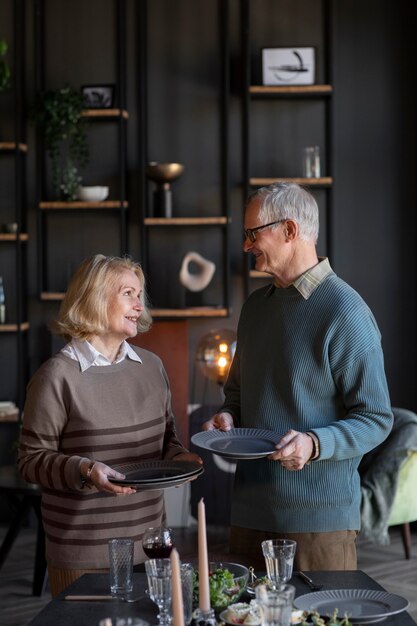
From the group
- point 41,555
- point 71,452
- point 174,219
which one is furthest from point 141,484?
point 174,219

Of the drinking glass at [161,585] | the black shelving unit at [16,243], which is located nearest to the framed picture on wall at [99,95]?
the black shelving unit at [16,243]

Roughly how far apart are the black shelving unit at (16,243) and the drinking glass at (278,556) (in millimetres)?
3855

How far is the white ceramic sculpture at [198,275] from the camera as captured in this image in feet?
19.0

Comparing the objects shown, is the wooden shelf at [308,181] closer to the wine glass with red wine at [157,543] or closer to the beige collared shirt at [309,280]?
the beige collared shirt at [309,280]

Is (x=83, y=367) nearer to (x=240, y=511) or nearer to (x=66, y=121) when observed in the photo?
(x=240, y=511)

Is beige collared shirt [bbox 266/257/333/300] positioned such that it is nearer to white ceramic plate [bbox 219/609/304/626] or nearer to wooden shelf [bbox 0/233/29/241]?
white ceramic plate [bbox 219/609/304/626]

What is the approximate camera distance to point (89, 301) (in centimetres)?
271

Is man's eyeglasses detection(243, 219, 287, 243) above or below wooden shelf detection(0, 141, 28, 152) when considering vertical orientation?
below

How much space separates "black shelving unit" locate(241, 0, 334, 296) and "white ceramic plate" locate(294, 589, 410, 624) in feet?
11.9

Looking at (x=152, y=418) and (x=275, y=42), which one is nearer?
(x=152, y=418)

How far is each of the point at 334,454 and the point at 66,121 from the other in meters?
3.78

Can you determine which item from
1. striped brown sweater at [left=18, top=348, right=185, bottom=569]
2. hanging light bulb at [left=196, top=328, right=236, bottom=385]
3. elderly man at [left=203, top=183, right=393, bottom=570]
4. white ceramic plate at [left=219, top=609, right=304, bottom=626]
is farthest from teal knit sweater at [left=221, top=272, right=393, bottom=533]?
hanging light bulb at [left=196, top=328, right=236, bottom=385]

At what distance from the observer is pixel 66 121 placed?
5.79 metres

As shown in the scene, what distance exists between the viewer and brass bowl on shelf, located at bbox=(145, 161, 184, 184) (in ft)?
19.0
